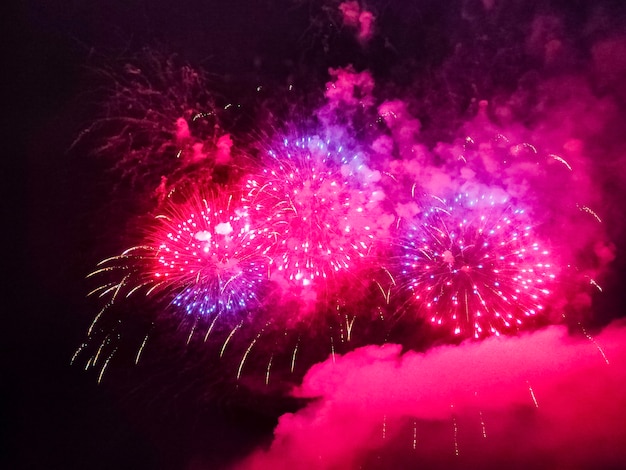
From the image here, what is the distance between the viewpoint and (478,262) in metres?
4.41

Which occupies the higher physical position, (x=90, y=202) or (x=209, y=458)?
(x=90, y=202)

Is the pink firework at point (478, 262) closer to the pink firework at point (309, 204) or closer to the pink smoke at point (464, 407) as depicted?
the pink smoke at point (464, 407)

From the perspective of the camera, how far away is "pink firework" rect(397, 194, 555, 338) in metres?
4.39

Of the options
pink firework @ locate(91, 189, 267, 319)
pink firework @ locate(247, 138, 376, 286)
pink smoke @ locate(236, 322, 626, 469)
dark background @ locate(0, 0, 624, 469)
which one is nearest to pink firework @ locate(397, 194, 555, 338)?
pink smoke @ locate(236, 322, 626, 469)

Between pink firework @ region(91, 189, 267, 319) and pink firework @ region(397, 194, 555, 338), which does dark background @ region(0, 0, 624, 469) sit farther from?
pink firework @ region(397, 194, 555, 338)

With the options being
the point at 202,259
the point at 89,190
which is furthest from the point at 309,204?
the point at 89,190

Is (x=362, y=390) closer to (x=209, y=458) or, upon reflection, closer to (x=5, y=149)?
(x=209, y=458)

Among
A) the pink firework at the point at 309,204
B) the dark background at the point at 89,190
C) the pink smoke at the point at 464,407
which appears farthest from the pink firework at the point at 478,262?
the dark background at the point at 89,190

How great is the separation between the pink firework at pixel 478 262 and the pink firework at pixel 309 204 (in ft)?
1.86

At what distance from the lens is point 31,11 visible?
181 inches

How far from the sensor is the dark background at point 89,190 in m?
4.45

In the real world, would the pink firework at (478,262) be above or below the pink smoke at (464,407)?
above

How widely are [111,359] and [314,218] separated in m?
2.36

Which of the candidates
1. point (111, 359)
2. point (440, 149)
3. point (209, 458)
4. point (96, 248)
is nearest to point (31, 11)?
point (96, 248)
